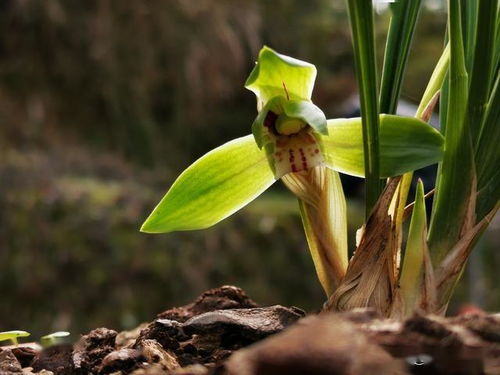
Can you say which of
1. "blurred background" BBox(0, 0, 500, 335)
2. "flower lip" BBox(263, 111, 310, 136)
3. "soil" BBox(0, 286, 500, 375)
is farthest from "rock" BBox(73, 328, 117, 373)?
"blurred background" BBox(0, 0, 500, 335)

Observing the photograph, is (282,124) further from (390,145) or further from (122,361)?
(122,361)

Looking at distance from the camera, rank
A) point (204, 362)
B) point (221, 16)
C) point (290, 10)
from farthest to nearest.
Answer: point (290, 10)
point (221, 16)
point (204, 362)

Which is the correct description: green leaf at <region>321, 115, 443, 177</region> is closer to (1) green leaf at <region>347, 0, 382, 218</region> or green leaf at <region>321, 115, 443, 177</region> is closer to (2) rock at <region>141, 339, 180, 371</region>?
(1) green leaf at <region>347, 0, 382, 218</region>

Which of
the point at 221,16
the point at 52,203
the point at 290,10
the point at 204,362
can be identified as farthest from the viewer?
the point at 290,10

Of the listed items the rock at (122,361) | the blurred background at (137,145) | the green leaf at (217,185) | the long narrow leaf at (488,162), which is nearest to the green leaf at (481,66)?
the long narrow leaf at (488,162)

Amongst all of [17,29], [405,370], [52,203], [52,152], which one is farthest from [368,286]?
[17,29]

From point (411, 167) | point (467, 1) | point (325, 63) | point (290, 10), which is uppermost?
point (290, 10)

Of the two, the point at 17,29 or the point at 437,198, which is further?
the point at 17,29

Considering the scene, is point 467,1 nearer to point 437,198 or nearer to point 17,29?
point 437,198
